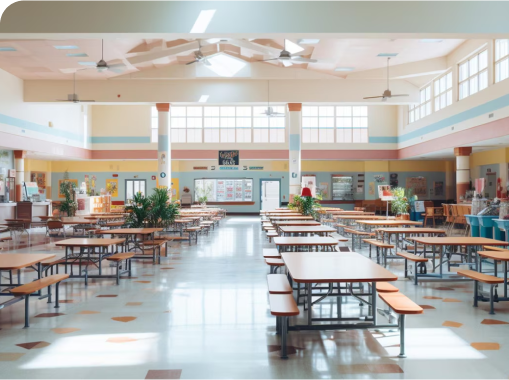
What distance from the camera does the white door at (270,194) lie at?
2444cm

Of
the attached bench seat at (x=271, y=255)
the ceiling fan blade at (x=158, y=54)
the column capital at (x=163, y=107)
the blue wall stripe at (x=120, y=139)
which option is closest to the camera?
the attached bench seat at (x=271, y=255)

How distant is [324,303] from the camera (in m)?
5.32

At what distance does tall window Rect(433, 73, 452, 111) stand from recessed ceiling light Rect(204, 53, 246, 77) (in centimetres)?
696

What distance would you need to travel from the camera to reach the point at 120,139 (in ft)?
76.7

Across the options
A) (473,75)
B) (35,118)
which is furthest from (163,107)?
(473,75)

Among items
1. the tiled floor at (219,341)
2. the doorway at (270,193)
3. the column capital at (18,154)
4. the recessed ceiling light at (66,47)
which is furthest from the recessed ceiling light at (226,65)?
the tiled floor at (219,341)

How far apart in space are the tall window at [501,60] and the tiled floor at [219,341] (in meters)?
8.04

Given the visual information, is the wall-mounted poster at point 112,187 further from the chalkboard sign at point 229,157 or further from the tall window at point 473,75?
the tall window at point 473,75

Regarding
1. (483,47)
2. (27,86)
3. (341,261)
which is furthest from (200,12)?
(27,86)

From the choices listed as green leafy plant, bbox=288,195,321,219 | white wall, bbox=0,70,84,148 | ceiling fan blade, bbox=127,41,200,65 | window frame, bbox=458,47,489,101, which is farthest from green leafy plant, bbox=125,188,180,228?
window frame, bbox=458,47,489,101

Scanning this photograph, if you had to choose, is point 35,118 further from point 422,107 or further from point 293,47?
point 422,107

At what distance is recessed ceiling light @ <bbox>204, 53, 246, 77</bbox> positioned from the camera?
648 inches

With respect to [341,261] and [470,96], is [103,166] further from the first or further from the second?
[341,261]

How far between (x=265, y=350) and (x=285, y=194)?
67.8ft
